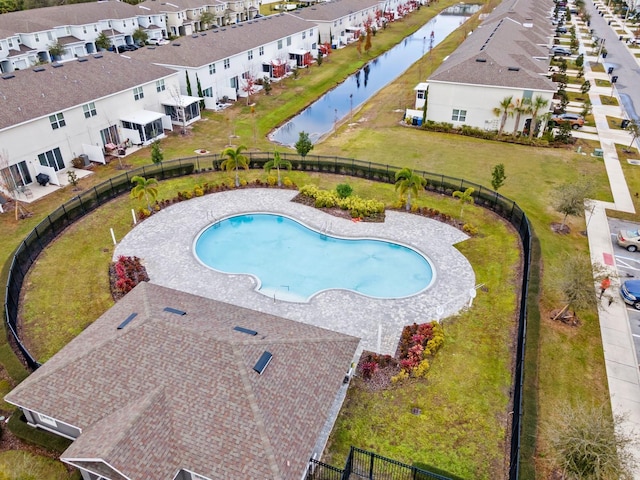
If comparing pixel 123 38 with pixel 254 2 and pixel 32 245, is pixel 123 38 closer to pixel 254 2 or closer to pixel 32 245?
pixel 254 2

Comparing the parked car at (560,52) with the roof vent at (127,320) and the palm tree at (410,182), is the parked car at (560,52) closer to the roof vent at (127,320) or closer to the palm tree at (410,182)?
the palm tree at (410,182)

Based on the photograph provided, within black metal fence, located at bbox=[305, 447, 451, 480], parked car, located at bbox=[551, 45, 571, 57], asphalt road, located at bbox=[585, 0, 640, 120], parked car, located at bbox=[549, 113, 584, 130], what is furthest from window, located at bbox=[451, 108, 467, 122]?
parked car, located at bbox=[551, 45, 571, 57]

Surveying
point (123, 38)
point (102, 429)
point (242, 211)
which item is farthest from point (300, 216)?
point (123, 38)

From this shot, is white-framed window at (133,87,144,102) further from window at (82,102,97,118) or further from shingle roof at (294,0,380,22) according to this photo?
shingle roof at (294,0,380,22)

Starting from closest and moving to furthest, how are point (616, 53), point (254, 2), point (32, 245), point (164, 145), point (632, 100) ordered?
point (32, 245) → point (164, 145) → point (632, 100) → point (616, 53) → point (254, 2)

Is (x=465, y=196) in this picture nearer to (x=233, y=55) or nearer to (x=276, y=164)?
(x=276, y=164)

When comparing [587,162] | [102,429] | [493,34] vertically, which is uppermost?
[493,34]
